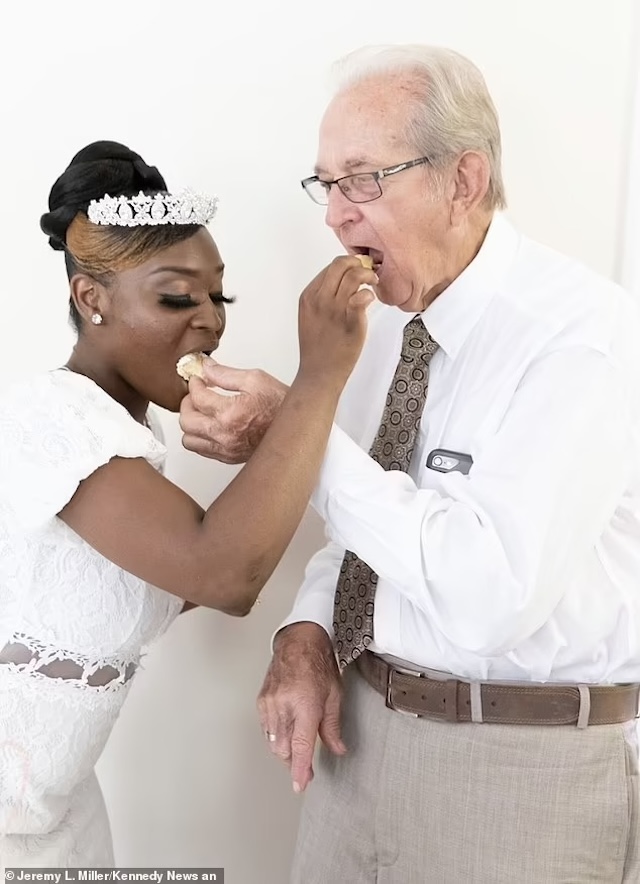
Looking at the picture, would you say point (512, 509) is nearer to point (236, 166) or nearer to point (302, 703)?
point (302, 703)

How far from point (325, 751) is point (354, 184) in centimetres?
92

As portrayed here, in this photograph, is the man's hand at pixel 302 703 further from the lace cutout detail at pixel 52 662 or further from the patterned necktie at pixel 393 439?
the lace cutout detail at pixel 52 662

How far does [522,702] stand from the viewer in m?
1.45

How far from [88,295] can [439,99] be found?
591 mm

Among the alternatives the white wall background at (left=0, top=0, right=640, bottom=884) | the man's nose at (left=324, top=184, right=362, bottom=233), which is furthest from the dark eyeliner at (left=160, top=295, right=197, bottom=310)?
the white wall background at (left=0, top=0, right=640, bottom=884)

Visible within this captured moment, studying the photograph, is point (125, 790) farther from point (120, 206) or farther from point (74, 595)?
point (120, 206)

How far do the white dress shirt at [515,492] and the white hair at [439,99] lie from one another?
0.15 meters

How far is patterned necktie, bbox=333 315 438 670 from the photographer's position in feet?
5.19

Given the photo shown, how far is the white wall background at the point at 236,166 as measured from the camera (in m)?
1.88

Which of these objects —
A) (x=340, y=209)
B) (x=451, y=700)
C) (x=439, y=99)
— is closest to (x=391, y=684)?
(x=451, y=700)

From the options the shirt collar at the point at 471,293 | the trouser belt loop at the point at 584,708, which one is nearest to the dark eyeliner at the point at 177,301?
the shirt collar at the point at 471,293

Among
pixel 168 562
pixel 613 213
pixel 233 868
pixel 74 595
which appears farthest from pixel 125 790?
pixel 613 213

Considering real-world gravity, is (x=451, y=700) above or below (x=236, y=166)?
below

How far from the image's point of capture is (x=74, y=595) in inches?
56.6
